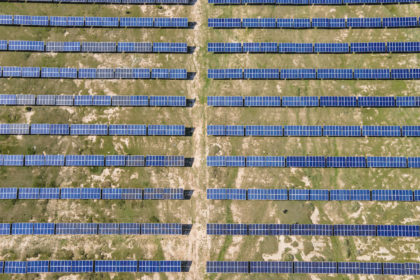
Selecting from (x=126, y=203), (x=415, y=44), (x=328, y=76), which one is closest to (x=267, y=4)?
(x=328, y=76)

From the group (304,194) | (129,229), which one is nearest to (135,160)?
(129,229)

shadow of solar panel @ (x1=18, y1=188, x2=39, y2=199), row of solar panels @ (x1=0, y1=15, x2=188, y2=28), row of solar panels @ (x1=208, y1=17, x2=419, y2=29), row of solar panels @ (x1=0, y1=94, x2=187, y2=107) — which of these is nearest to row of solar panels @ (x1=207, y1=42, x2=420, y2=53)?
row of solar panels @ (x1=208, y1=17, x2=419, y2=29)

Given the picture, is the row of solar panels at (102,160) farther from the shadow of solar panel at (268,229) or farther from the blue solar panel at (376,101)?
the blue solar panel at (376,101)

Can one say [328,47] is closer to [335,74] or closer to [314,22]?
[335,74]

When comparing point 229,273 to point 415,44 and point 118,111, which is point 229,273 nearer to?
point 118,111

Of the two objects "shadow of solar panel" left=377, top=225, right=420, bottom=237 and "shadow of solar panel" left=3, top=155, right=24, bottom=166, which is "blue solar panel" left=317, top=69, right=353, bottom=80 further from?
"shadow of solar panel" left=3, top=155, right=24, bottom=166

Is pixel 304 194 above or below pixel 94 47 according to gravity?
below

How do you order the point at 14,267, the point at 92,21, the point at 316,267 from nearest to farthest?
1. the point at 14,267
2. the point at 316,267
3. the point at 92,21
